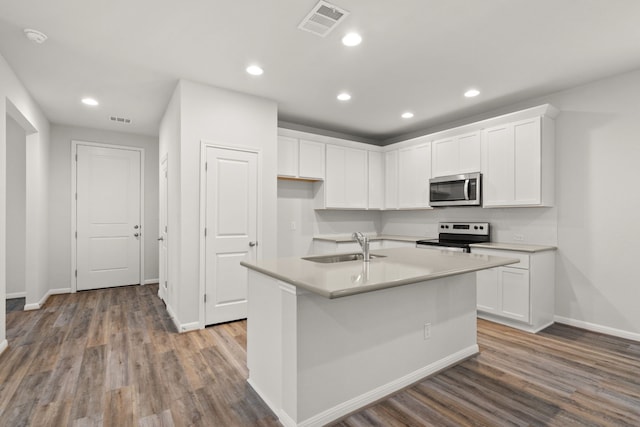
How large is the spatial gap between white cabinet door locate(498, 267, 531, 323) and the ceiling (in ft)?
6.85

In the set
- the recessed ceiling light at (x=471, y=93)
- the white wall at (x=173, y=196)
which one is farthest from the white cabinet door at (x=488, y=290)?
the white wall at (x=173, y=196)

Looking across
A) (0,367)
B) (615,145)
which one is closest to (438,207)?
(615,145)

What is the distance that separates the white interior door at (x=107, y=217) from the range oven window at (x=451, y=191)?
16.7 ft

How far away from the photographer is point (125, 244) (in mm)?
5695

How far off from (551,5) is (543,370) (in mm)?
2720

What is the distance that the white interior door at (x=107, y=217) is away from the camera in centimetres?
535

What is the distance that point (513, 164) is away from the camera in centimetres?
379

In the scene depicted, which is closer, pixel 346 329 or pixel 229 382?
pixel 346 329

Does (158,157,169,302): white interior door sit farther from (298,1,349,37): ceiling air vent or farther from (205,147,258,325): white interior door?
(298,1,349,37): ceiling air vent

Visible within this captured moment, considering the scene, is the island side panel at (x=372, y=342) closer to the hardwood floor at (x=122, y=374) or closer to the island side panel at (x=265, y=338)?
the island side panel at (x=265, y=338)

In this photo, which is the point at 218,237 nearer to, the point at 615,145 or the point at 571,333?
the point at 571,333

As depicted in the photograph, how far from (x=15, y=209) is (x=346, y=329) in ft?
18.7

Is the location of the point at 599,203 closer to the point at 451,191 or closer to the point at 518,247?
the point at 518,247

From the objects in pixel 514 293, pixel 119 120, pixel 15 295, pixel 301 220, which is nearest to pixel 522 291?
pixel 514 293
